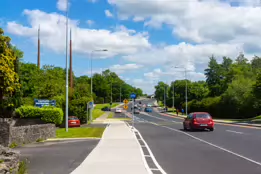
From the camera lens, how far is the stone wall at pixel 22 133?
19.5 meters

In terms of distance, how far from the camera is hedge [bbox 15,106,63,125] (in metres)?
31.6

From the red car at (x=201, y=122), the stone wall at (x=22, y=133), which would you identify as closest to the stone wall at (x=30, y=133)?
the stone wall at (x=22, y=133)

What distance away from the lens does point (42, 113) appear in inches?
1257

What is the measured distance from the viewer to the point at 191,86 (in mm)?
108688

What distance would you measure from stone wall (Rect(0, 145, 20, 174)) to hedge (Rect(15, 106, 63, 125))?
21055 mm

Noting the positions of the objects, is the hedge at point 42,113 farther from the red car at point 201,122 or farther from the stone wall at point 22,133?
the red car at point 201,122

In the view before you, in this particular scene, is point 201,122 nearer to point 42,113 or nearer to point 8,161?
point 42,113

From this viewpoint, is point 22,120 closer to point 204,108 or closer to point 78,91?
point 78,91

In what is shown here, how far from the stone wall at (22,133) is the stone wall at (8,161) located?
916cm

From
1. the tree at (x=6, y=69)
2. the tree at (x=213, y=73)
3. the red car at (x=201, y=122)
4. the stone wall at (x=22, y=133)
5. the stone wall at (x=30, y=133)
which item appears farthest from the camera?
the tree at (x=213, y=73)

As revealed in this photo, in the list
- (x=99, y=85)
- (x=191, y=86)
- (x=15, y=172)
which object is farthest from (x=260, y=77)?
(x=99, y=85)

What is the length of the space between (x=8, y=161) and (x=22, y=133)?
12516mm

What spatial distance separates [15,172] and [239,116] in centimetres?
6327

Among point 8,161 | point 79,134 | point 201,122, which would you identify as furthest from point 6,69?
point 201,122
